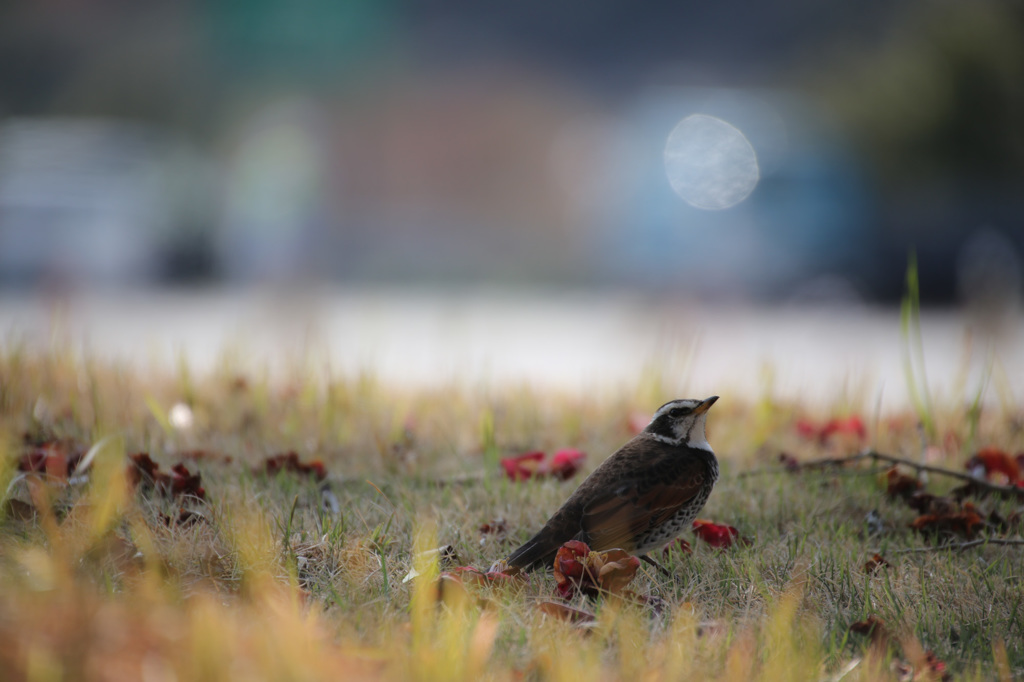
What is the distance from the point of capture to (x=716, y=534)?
3.42m

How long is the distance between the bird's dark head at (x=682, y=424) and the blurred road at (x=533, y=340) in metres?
1.23

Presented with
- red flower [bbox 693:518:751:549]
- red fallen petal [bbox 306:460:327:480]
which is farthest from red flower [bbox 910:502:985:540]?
red fallen petal [bbox 306:460:327:480]

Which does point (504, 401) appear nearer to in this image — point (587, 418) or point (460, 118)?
point (587, 418)

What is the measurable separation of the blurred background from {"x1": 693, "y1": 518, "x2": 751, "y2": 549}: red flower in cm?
193

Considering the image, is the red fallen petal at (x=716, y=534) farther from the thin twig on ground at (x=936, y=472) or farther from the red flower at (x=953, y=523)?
the red flower at (x=953, y=523)

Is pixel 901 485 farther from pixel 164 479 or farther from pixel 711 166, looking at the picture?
pixel 711 166

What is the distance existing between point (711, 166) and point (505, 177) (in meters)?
20.4

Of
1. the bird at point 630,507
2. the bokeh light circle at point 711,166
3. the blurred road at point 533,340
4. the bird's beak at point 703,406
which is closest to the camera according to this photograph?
the bird at point 630,507

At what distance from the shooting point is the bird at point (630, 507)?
123 inches

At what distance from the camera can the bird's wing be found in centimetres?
313

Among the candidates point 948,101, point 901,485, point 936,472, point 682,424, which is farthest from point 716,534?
point 948,101

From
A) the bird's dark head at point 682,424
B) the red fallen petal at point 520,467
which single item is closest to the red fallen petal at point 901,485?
the bird's dark head at point 682,424

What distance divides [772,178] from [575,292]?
5179 millimetres

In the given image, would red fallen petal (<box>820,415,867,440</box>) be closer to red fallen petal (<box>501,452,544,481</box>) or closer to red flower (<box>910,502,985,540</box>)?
red flower (<box>910,502,985,540</box>)
